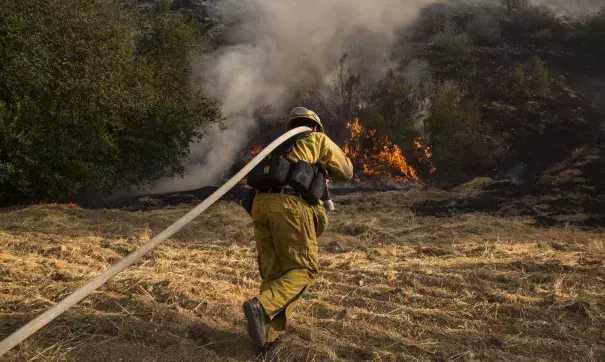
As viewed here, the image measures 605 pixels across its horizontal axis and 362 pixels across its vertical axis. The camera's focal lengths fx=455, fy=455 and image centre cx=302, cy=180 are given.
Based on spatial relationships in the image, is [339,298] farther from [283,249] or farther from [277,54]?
[277,54]

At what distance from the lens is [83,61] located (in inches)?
393

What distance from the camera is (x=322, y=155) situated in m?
3.27

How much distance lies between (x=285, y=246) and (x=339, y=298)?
121 centimetres

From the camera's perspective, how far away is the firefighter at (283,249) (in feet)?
8.71

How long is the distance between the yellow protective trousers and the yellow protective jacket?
35cm

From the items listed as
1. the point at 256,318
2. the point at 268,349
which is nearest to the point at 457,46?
the point at 268,349

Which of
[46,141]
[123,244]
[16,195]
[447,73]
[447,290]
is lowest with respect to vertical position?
[447,290]

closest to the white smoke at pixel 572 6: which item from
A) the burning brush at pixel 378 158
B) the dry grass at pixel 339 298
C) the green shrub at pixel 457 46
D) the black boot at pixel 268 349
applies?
the green shrub at pixel 457 46

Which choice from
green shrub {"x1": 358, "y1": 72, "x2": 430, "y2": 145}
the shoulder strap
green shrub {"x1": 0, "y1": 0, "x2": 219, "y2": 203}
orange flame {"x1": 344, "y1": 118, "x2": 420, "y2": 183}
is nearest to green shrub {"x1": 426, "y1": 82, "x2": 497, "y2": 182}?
green shrub {"x1": 358, "y1": 72, "x2": 430, "y2": 145}

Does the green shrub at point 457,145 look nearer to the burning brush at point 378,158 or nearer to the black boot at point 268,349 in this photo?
the burning brush at point 378,158

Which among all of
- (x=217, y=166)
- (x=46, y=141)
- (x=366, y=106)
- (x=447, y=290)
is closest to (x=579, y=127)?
(x=366, y=106)

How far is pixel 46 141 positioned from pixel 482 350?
9305mm

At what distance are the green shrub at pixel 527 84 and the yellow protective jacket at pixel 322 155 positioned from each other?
13.7 meters

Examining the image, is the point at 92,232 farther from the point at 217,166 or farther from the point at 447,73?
the point at 447,73
